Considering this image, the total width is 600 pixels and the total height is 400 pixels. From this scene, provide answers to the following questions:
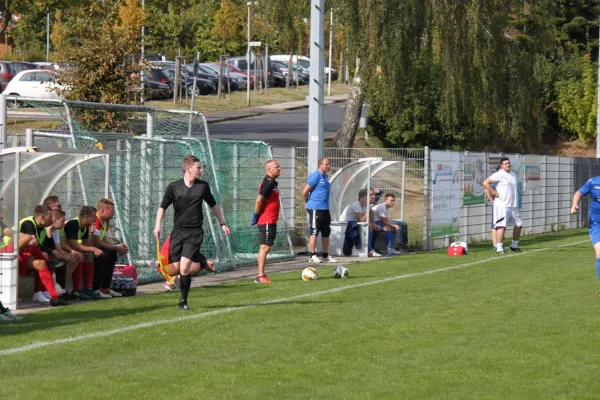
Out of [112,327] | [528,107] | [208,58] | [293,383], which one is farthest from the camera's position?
[208,58]

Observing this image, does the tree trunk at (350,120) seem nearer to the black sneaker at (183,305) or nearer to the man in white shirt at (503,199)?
the man in white shirt at (503,199)

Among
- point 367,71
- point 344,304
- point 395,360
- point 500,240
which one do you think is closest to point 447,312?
point 344,304

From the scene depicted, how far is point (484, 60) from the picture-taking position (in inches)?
1273

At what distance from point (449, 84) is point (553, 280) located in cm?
1615

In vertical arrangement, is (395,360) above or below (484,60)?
below

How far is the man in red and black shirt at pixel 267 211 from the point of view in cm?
1697

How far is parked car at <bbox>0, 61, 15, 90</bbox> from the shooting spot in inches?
1853

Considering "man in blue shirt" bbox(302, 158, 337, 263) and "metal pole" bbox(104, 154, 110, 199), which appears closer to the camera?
"metal pole" bbox(104, 154, 110, 199)

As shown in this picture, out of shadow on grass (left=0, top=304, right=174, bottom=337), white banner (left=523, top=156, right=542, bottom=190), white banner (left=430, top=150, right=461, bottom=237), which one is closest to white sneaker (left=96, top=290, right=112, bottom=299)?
shadow on grass (left=0, top=304, right=174, bottom=337)

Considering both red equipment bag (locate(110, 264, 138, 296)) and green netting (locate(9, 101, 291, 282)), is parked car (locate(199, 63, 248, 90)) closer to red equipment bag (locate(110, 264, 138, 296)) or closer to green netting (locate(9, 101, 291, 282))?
green netting (locate(9, 101, 291, 282))

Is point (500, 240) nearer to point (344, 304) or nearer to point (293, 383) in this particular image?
point (344, 304)

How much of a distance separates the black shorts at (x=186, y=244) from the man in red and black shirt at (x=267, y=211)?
3.78m

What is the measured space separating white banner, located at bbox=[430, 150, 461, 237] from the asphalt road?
13.2 metres

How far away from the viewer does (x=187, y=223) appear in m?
13.1
